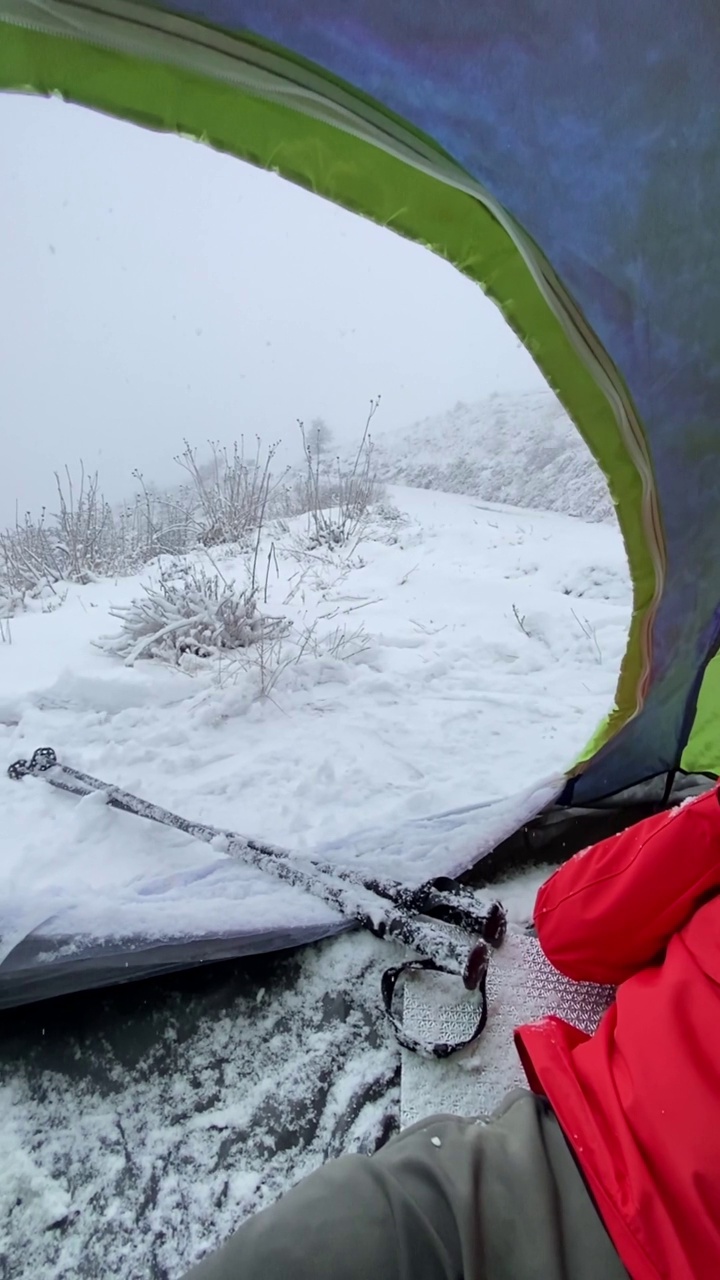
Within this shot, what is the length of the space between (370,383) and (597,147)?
962 cm

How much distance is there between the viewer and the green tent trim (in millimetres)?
664

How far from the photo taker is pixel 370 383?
32.4 ft

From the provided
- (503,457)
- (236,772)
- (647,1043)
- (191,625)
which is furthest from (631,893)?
(503,457)

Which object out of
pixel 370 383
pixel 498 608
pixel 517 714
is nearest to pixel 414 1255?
pixel 517 714

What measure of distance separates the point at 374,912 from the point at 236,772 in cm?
60

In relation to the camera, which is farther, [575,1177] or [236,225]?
[236,225]

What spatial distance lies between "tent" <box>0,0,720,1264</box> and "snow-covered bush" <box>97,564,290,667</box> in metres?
1.28

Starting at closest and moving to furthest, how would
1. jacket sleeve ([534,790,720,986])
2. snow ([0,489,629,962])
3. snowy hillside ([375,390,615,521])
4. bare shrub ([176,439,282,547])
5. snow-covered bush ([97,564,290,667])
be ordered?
jacket sleeve ([534,790,720,986]), snow ([0,489,629,962]), snow-covered bush ([97,564,290,667]), bare shrub ([176,439,282,547]), snowy hillside ([375,390,615,521])

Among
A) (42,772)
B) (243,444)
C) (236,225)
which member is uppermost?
(236,225)

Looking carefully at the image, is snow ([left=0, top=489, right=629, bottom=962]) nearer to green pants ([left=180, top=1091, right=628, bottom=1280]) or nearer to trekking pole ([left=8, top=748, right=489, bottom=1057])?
trekking pole ([left=8, top=748, right=489, bottom=1057])

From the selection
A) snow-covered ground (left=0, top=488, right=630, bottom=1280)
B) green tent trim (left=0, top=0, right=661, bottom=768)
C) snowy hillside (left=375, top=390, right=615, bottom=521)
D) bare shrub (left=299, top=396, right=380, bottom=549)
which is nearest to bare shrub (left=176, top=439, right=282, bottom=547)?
bare shrub (left=299, top=396, right=380, bottom=549)

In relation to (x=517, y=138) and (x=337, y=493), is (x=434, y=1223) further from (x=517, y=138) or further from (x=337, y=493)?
(x=337, y=493)

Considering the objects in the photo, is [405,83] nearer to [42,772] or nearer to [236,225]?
[42,772]

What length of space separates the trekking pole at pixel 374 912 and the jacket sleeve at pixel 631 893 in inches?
6.2
